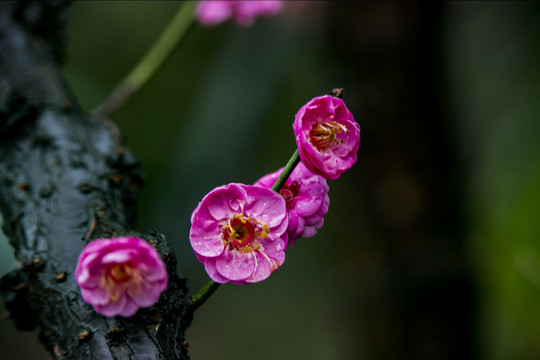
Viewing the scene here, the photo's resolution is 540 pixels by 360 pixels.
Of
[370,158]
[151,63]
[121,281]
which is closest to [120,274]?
[121,281]

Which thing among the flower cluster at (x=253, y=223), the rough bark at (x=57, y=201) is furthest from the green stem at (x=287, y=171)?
the rough bark at (x=57, y=201)

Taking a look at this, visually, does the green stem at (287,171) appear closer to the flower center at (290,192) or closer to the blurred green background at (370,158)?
the flower center at (290,192)

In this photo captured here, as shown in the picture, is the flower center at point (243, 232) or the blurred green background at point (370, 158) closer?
the flower center at point (243, 232)

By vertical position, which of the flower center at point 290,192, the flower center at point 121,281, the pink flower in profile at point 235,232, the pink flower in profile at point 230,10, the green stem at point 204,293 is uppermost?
the pink flower in profile at point 230,10

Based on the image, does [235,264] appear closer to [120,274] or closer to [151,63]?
[120,274]

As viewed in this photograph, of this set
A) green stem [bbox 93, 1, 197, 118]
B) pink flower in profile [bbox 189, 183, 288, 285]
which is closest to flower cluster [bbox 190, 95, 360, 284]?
pink flower in profile [bbox 189, 183, 288, 285]

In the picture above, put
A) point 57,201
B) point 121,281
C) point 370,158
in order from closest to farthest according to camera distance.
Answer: point 121,281 → point 57,201 → point 370,158
